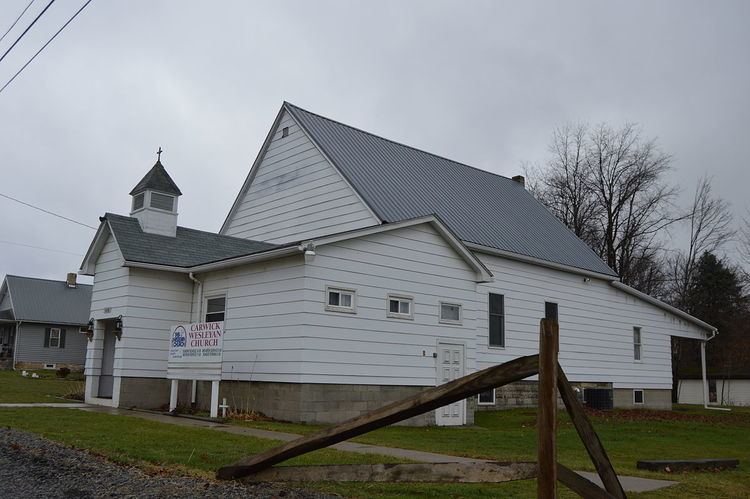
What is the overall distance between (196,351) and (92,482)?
9.10 metres

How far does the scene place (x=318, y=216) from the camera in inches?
832

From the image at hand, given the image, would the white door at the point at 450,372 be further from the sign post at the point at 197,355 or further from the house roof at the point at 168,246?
the sign post at the point at 197,355

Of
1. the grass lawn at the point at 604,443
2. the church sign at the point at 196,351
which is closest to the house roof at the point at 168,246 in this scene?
the church sign at the point at 196,351

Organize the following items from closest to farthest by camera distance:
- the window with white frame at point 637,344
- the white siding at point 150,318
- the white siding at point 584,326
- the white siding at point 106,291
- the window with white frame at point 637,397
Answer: the white siding at point 150,318
the white siding at point 106,291
the white siding at point 584,326
the window with white frame at point 637,397
the window with white frame at point 637,344

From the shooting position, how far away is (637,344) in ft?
93.8

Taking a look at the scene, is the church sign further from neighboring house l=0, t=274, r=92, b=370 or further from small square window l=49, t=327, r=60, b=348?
small square window l=49, t=327, r=60, b=348

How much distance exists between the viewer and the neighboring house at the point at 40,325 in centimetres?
4550

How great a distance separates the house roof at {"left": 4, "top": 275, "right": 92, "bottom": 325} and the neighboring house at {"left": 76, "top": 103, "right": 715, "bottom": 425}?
87.3 ft

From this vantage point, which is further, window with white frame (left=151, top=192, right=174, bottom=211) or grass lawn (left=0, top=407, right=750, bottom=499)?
window with white frame (left=151, top=192, right=174, bottom=211)

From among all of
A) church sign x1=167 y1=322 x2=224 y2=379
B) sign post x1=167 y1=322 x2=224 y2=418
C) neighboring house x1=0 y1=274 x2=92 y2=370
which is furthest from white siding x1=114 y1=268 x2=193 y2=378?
neighboring house x1=0 y1=274 x2=92 y2=370

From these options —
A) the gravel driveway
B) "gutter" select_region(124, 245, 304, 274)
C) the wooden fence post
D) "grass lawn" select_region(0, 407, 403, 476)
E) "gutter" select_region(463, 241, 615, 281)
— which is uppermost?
"gutter" select_region(463, 241, 615, 281)

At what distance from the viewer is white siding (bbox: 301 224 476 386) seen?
50.8 ft

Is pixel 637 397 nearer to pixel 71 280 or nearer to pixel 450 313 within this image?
pixel 450 313

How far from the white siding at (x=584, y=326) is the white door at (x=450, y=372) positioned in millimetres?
3529
